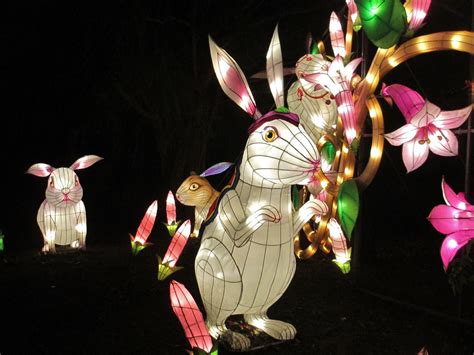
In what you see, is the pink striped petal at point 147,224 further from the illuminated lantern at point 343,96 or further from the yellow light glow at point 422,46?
the yellow light glow at point 422,46

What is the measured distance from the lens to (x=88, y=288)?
6.20 metres

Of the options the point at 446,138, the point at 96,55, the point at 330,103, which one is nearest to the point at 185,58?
the point at 96,55

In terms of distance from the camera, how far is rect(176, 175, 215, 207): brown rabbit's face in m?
3.89

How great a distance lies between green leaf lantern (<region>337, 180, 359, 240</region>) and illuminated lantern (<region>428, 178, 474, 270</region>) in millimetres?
712

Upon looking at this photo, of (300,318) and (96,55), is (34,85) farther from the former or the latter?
(300,318)

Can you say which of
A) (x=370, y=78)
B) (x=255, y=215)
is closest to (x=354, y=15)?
(x=370, y=78)

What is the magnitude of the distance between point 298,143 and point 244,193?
1.91ft

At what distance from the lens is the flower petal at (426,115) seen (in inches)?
130

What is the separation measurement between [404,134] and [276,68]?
1.08 metres

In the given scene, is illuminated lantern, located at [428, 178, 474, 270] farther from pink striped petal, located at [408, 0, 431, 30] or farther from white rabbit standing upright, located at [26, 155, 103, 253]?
white rabbit standing upright, located at [26, 155, 103, 253]

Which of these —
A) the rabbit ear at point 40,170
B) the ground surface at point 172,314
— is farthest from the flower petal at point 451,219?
the rabbit ear at point 40,170

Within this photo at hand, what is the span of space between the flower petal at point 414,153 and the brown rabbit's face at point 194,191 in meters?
1.58

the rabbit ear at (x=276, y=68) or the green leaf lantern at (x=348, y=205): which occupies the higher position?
the rabbit ear at (x=276, y=68)

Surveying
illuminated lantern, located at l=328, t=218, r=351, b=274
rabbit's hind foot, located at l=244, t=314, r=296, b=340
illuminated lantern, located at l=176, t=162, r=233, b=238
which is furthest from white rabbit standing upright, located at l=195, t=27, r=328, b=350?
illuminated lantern, located at l=328, t=218, r=351, b=274
